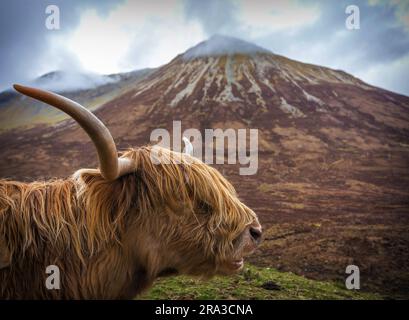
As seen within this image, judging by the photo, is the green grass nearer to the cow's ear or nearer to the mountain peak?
the cow's ear

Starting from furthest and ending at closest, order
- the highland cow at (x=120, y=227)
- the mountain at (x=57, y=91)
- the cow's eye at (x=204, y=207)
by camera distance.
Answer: the mountain at (x=57, y=91), the cow's eye at (x=204, y=207), the highland cow at (x=120, y=227)

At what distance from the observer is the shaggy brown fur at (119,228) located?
2.27m

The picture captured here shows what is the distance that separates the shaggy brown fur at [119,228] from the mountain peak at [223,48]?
46.1 meters

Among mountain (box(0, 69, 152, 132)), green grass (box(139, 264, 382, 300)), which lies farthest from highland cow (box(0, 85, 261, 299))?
mountain (box(0, 69, 152, 132))

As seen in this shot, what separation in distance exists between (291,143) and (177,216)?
75.1ft

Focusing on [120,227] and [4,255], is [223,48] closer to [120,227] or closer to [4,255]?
[120,227]

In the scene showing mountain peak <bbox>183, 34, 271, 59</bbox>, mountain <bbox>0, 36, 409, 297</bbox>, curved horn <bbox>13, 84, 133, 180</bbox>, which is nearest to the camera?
curved horn <bbox>13, 84, 133, 180</bbox>

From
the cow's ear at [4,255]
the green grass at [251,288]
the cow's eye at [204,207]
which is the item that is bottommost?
the green grass at [251,288]

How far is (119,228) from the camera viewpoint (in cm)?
242

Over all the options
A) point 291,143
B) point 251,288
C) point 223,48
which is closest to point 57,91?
point 291,143

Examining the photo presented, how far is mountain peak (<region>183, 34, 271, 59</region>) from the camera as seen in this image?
1871 inches

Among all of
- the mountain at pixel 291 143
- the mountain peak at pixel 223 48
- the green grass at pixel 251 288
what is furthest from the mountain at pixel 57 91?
the green grass at pixel 251 288

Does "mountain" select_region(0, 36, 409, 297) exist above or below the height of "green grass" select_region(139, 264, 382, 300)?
above

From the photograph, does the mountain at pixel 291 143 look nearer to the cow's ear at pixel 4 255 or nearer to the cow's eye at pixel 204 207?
the cow's eye at pixel 204 207
